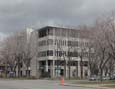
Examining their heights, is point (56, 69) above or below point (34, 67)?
below

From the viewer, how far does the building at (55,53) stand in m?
103

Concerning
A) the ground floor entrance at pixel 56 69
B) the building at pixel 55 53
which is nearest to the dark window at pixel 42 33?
the building at pixel 55 53

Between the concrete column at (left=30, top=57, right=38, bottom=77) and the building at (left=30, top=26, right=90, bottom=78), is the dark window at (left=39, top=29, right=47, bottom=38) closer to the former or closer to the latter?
the building at (left=30, top=26, right=90, bottom=78)

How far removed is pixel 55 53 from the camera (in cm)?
10956

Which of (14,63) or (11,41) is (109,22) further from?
(14,63)

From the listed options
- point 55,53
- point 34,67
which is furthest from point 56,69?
point 34,67

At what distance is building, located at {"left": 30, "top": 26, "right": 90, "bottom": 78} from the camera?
103438 mm

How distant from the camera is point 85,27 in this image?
222ft

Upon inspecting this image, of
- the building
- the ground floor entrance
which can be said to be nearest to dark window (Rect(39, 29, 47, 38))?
the building

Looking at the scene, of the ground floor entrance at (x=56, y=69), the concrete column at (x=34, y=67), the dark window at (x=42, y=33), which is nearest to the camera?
the ground floor entrance at (x=56, y=69)

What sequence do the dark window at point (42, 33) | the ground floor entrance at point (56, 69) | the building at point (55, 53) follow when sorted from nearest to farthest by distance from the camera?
the building at point (55, 53)
the ground floor entrance at point (56, 69)
the dark window at point (42, 33)

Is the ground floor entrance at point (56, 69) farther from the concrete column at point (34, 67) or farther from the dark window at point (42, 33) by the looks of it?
the dark window at point (42, 33)

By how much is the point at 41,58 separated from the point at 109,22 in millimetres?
65265

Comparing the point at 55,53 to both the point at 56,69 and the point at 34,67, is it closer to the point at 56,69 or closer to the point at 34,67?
the point at 56,69
